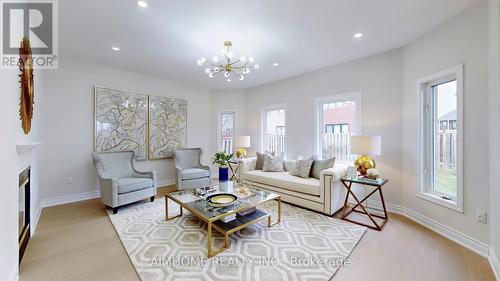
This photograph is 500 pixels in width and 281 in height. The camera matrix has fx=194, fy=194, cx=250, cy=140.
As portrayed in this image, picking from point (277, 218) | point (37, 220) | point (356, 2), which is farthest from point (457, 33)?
point (37, 220)

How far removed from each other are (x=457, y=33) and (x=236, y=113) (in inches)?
174

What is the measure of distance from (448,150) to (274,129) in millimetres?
3257

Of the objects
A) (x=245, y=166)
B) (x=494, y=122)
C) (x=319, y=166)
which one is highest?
(x=494, y=122)

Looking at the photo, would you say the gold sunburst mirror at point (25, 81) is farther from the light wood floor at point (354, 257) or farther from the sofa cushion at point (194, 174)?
the sofa cushion at point (194, 174)

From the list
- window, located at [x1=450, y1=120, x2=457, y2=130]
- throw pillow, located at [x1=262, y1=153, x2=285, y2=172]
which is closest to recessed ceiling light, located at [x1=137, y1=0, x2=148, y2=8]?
throw pillow, located at [x1=262, y1=153, x2=285, y2=172]

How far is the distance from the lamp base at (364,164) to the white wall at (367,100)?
1.37ft

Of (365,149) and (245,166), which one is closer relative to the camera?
(365,149)

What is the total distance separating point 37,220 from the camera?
2.78 m

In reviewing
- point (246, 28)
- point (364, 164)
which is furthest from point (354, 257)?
point (246, 28)

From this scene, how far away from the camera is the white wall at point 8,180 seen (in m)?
1.35

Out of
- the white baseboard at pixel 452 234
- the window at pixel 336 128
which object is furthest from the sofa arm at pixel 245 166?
the white baseboard at pixel 452 234

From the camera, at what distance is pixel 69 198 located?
355 cm

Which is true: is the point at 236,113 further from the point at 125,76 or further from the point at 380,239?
the point at 380,239

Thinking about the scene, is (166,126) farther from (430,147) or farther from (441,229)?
(441,229)
